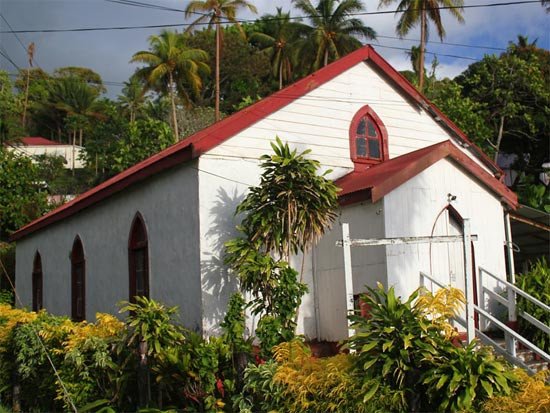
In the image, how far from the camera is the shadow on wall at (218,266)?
13.4 meters

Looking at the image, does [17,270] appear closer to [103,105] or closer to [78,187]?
[78,187]

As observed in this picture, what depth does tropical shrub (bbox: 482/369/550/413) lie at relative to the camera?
679 centimetres

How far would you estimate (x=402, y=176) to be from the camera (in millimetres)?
12422

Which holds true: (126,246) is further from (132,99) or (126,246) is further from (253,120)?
(132,99)

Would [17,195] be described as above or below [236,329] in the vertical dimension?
above

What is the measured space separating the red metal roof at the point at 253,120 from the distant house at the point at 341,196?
3cm

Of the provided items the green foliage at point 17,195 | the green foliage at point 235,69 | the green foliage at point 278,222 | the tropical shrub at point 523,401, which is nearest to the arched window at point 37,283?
the green foliage at point 17,195

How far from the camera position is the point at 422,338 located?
7723 mm

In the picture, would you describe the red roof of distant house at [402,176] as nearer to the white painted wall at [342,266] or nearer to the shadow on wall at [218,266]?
the white painted wall at [342,266]

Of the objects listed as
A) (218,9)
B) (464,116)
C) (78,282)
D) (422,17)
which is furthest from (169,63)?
(78,282)

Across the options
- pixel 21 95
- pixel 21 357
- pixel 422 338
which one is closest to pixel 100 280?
pixel 21 357

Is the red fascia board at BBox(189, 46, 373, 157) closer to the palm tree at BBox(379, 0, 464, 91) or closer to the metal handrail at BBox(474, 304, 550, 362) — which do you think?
the metal handrail at BBox(474, 304, 550, 362)

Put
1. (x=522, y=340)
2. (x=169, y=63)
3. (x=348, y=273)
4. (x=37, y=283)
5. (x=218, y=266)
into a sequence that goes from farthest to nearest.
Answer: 1. (x=169, y=63)
2. (x=37, y=283)
3. (x=218, y=266)
4. (x=522, y=340)
5. (x=348, y=273)

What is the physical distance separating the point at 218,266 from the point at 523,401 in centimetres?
752
